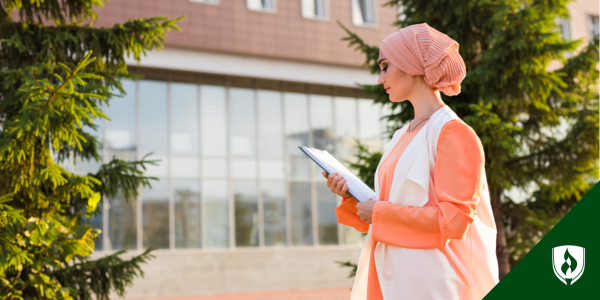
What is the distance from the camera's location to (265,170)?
1856 centimetres

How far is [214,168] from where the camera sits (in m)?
17.8

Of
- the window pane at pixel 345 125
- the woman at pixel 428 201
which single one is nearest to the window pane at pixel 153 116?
the window pane at pixel 345 125

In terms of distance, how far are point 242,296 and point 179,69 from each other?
661 centimetres

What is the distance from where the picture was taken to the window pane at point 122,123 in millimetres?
16375

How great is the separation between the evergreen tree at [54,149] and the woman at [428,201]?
2543 millimetres

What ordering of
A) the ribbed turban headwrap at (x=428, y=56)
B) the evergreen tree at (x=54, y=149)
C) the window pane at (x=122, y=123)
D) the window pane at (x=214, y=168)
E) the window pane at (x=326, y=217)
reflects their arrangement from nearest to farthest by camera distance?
1. the ribbed turban headwrap at (x=428, y=56)
2. the evergreen tree at (x=54, y=149)
3. the window pane at (x=122, y=123)
4. the window pane at (x=214, y=168)
5. the window pane at (x=326, y=217)

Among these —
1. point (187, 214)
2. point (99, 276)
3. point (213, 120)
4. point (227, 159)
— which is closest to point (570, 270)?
point (99, 276)

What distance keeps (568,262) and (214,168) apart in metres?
16.3

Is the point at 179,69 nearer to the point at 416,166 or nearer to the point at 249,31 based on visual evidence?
the point at 249,31

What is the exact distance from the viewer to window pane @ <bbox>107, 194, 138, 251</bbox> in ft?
52.7

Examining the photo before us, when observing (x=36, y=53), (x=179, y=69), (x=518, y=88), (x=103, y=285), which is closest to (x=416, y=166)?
(x=103, y=285)

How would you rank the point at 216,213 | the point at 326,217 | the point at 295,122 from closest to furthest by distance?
the point at 216,213 < the point at 295,122 < the point at 326,217

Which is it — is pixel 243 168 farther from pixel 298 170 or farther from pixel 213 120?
pixel 298 170

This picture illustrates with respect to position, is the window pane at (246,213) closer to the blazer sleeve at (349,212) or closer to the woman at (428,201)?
the blazer sleeve at (349,212)
